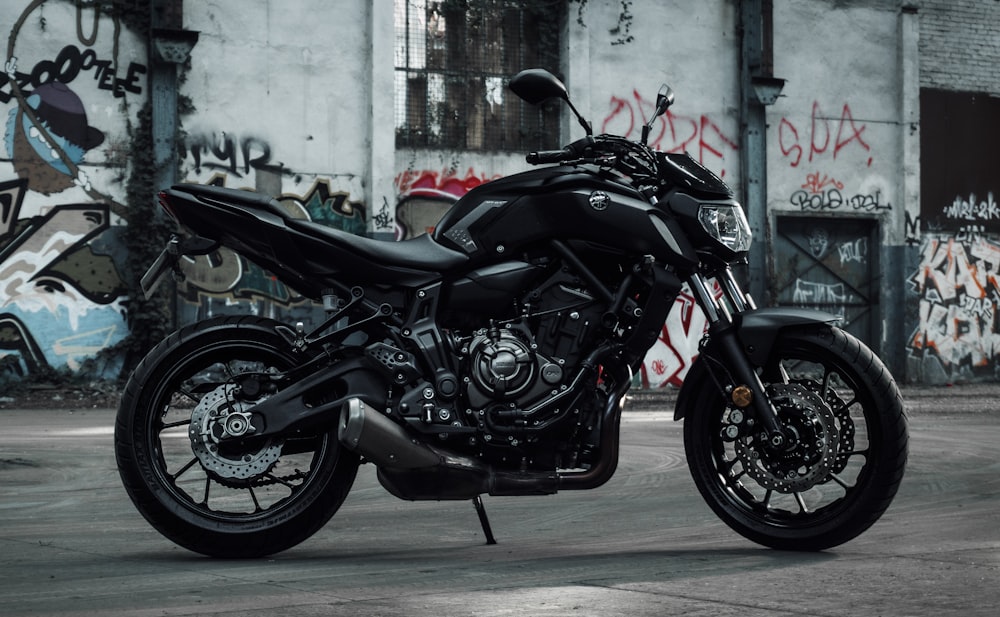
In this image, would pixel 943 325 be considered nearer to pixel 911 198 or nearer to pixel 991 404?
pixel 911 198

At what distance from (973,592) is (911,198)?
64.3 ft

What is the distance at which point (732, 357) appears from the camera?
5.18 meters

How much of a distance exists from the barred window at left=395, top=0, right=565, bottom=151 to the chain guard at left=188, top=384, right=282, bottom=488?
15.2 metres

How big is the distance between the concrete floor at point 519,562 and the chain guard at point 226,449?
316mm

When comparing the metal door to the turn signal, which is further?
the metal door

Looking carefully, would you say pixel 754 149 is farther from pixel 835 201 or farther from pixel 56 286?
pixel 56 286

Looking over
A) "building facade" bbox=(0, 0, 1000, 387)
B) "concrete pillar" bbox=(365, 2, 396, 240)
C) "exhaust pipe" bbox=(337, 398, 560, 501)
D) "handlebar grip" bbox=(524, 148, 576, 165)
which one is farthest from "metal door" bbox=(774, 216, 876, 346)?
"exhaust pipe" bbox=(337, 398, 560, 501)

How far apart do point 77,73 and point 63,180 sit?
143cm

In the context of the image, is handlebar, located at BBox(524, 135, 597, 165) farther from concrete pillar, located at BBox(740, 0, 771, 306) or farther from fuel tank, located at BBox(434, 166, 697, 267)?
concrete pillar, located at BBox(740, 0, 771, 306)

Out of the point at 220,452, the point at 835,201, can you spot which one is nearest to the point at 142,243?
the point at 835,201

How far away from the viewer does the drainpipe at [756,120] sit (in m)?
21.5

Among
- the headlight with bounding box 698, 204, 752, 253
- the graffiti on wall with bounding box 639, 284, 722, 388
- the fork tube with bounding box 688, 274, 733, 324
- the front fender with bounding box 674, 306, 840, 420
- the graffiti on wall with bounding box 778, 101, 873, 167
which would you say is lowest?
the graffiti on wall with bounding box 639, 284, 722, 388

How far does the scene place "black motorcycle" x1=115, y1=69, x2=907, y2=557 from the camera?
4926 mm

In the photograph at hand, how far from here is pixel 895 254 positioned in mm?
22719
